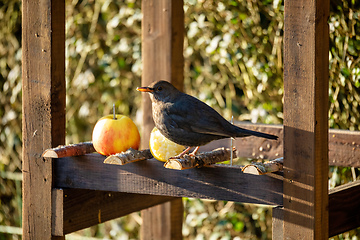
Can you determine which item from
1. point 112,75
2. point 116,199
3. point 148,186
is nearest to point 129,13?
point 112,75

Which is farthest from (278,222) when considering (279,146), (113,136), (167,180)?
(279,146)

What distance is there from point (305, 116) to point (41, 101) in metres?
1.17

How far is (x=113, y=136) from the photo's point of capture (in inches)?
91.0

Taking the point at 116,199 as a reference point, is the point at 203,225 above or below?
below

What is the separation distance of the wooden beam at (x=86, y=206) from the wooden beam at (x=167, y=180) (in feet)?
0.24

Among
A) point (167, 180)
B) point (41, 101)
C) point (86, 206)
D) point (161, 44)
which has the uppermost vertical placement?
point (161, 44)

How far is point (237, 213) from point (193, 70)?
3.78 ft

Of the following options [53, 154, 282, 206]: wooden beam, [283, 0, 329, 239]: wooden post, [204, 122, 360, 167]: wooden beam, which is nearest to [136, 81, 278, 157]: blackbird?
[53, 154, 282, 206]: wooden beam

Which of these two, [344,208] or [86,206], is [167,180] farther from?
[344,208]

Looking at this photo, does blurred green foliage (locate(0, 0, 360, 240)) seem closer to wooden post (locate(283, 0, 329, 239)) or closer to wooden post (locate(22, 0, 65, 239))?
wooden post (locate(283, 0, 329, 239))

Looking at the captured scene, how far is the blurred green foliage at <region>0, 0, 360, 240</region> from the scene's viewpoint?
11.1ft

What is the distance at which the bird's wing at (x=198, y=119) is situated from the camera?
226 centimetres

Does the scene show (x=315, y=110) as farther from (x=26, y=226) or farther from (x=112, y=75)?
(x=112, y=75)

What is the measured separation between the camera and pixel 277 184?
2.10m
